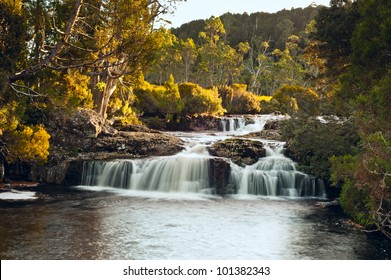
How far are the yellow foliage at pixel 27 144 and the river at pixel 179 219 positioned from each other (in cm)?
206

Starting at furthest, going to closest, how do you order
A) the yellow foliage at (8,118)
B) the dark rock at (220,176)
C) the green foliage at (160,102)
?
the green foliage at (160,102) → the dark rock at (220,176) → the yellow foliage at (8,118)

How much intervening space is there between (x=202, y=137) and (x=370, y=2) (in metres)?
18.5

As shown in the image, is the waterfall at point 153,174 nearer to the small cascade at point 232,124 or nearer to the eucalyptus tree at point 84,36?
the eucalyptus tree at point 84,36

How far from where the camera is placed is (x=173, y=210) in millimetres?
21484

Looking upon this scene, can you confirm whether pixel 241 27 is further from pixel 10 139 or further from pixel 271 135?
pixel 10 139

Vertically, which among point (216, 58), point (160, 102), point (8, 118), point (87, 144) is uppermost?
point (216, 58)

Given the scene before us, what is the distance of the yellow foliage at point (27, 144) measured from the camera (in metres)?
25.0

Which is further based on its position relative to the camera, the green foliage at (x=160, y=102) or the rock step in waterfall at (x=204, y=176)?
the green foliage at (x=160, y=102)

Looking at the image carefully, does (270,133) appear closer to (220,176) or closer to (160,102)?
(220,176)

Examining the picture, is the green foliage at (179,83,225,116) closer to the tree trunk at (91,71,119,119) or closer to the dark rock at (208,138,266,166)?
the tree trunk at (91,71,119,119)

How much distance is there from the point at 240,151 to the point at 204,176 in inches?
130

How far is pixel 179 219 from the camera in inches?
773

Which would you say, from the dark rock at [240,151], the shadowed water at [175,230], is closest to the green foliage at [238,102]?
the dark rock at [240,151]

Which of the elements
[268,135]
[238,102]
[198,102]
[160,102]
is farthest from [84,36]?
[238,102]
